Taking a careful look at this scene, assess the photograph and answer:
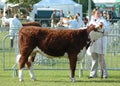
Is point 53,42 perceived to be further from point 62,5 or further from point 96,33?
point 62,5

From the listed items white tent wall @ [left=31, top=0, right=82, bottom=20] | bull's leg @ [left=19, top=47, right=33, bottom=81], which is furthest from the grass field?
white tent wall @ [left=31, top=0, right=82, bottom=20]

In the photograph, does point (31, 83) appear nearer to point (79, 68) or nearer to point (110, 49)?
point (79, 68)

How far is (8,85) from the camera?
516 inches

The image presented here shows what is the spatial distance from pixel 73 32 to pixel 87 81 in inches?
57.0

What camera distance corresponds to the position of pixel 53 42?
1372cm

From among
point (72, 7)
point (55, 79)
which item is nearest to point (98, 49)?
point (55, 79)

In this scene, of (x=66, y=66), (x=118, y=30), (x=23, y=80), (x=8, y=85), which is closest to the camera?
(x=8, y=85)

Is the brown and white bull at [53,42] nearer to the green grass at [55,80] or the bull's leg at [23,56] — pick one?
the bull's leg at [23,56]

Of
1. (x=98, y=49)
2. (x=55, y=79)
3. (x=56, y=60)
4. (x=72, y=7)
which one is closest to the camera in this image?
(x=55, y=79)

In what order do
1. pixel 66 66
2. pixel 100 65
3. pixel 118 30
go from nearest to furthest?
pixel 100 65 < pixel 66 66 < pixel 118 30

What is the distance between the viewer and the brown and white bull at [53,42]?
45.1 ft

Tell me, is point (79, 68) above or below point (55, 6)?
above

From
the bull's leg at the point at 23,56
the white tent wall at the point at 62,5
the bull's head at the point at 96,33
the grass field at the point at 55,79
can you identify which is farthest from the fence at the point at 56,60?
the white tent wall at the point at 62,5

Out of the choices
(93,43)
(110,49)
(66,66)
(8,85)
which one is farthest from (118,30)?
(8,85)
